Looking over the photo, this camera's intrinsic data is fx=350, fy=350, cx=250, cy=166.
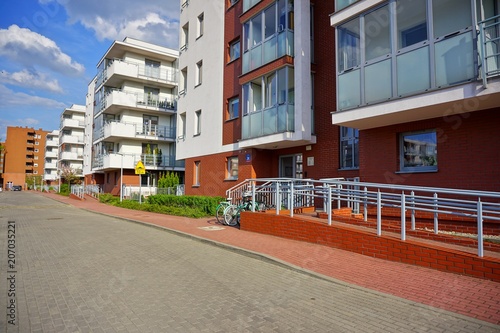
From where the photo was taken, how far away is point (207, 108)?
20.0m

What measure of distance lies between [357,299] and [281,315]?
1265 millimetres

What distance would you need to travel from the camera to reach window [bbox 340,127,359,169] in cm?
1248

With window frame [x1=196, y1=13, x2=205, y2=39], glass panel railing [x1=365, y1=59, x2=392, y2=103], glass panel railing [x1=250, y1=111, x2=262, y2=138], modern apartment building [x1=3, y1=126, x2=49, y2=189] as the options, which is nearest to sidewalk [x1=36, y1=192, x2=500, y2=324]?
glass panel railing [x1=365, y1=59, x2=392, y2=103]

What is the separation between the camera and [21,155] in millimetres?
108062

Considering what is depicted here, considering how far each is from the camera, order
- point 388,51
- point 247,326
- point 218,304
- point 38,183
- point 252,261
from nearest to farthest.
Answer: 1. point 247,326
2. point 218,304
3. point 252,261
4. point 388,51
5. point 38,183

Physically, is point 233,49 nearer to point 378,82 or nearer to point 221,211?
point 221,211

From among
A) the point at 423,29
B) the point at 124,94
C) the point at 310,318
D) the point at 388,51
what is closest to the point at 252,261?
the point at 310,318

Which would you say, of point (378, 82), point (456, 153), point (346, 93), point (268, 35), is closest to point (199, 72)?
point (268, 35)

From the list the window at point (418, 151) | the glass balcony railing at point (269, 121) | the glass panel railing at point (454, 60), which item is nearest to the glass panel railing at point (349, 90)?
the window at point (418, 151)

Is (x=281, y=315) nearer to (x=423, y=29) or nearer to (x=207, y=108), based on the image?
(x=423, y=29)

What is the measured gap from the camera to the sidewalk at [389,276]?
185 inches

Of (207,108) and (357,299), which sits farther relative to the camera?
(207,108)

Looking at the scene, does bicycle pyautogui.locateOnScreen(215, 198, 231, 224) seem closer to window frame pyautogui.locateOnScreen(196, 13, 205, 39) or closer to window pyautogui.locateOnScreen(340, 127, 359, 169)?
window pyautogui.locateOnScreen(340, 127, 359, 169)

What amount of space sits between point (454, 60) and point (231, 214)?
8.19m
